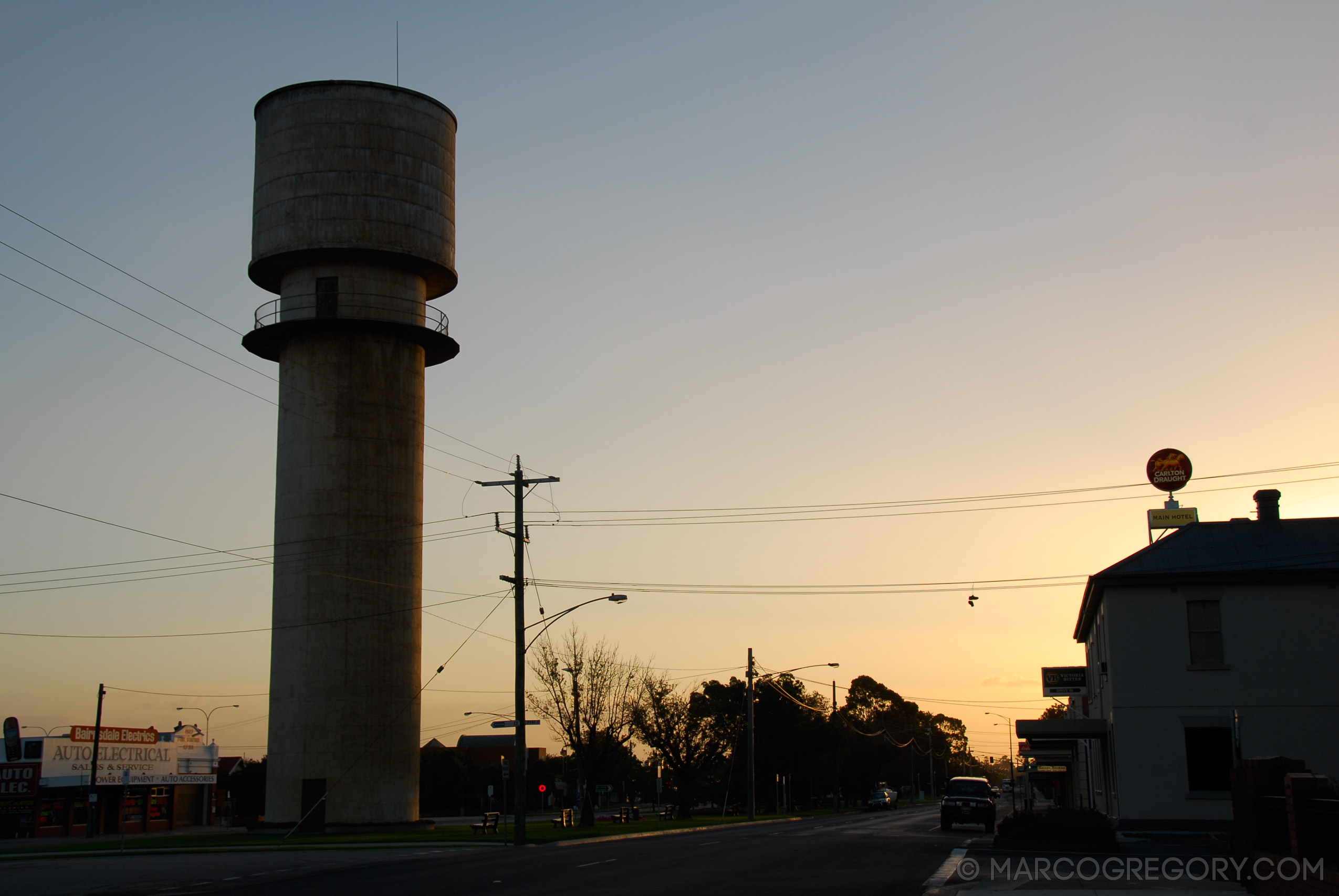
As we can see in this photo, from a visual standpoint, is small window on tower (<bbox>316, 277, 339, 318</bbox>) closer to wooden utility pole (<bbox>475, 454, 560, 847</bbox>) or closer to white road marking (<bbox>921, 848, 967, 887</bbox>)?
wooden utility pole (<bbox>475, 454, 560, 847</bbox>)

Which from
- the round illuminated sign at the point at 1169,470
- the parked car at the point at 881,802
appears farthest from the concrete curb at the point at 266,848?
the parked car at the point at 881,802

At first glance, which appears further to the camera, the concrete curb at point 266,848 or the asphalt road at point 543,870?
the concrete curb at point 266,848

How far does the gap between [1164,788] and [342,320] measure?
32.3 m

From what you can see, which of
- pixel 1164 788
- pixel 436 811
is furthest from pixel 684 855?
pixel 436 811

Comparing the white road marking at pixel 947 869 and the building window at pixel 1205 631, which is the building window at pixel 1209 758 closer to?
the building window at pixel 1205 631

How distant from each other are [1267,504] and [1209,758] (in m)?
8.80

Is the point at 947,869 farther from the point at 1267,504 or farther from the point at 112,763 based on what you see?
the point at 112,763

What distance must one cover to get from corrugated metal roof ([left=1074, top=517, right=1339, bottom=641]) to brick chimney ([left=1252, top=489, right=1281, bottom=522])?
1.12 metres

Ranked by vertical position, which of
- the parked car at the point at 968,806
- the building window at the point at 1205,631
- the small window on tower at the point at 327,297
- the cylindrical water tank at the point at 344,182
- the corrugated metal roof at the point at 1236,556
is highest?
the cylindrical water tank at the point at 344,182

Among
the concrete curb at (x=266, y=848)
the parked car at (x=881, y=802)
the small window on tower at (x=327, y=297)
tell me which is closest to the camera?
the concrete curb at (x=266, y=848)

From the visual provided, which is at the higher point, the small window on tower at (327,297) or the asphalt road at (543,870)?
the small window on tower at (327,297)

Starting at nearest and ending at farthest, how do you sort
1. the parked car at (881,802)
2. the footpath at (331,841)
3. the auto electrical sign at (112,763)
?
the footpath at (331,841)
the auto electrical sign at (112,763)
the parked car at (881,802)

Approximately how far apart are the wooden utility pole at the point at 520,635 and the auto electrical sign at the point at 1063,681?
2034cm

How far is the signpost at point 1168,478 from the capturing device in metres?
39.7
